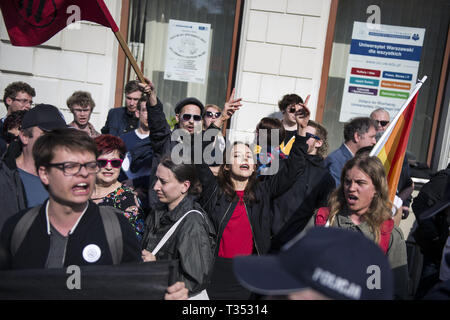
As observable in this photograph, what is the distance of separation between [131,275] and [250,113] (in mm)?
5261

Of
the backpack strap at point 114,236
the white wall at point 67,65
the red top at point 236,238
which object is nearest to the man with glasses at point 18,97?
the white wall at point 67,65

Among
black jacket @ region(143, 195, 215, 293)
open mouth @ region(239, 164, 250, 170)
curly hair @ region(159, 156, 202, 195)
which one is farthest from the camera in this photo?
open mouth @ region(239, 164, 250, 170)

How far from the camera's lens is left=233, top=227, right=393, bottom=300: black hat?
1.31 metres

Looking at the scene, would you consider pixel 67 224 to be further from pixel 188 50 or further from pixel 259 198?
pixel 188 50

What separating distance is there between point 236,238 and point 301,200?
849mm

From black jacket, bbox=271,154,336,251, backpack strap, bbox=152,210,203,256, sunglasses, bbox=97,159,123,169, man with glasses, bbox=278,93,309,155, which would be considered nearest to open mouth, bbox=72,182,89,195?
backpack strap, bbox=152,210,203,256

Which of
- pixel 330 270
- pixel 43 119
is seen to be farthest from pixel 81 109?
pixel 330 270

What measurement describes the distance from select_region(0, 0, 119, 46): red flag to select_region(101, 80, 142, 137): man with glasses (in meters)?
2.41

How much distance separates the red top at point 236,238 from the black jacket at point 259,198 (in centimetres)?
3

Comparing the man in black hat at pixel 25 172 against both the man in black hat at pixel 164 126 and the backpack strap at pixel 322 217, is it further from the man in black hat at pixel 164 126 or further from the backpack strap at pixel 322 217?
the backpack strap at pixel 322 217

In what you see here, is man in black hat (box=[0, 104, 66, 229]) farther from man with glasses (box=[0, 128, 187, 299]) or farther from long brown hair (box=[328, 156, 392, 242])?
long brown hair (box=[328, 156, 392, 242])

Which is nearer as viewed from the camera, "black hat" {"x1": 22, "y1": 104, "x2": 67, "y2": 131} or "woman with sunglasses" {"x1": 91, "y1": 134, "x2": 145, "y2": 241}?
"black hat" {"x1": 22, "y1": 104, "x2": 67, "y2": 131}

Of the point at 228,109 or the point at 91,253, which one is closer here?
the point at 91,253

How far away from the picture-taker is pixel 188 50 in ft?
25.7
